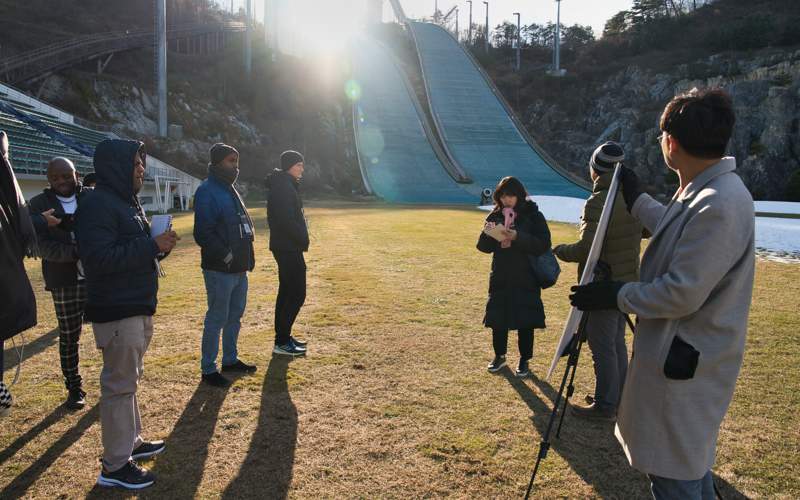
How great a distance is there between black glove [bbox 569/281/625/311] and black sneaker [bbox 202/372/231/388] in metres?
3.66

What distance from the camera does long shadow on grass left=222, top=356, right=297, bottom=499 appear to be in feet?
10.9

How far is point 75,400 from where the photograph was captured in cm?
448

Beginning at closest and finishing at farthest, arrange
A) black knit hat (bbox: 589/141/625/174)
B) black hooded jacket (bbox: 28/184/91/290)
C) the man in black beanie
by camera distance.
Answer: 1. black knit hat (bbox: 589/141/625/174)
2. the man in black beanie
3. black hooded jacket (bbox: 28/184/91/290)

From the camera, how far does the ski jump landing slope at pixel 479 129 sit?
124ft

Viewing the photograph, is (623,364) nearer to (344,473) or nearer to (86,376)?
(344,473)

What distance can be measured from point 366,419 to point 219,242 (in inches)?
82.7

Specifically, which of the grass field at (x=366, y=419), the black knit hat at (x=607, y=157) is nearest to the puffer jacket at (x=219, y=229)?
the grass field at (x=366, y=419)

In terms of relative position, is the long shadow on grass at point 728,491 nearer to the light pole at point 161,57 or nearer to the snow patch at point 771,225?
the snow patch at point 771,225

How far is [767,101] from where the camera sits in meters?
33.0

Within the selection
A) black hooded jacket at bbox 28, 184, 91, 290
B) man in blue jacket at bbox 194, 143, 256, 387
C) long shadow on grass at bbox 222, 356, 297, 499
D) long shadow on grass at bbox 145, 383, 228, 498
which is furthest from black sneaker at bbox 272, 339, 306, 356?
black hooded jacket at bbox 28, 184, 91, 290

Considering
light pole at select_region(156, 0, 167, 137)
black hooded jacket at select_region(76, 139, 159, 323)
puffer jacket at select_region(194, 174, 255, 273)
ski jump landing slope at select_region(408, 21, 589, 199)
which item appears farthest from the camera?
ski jump landing slope at select_region(408, 21, 589, 199)

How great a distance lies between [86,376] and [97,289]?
2.56 m

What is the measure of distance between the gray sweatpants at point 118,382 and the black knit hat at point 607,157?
3427 millimetres

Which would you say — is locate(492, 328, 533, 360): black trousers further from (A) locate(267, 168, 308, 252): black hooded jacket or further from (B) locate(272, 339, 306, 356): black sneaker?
(A) locate(267, 168, 308, 252): black hooded jacket
